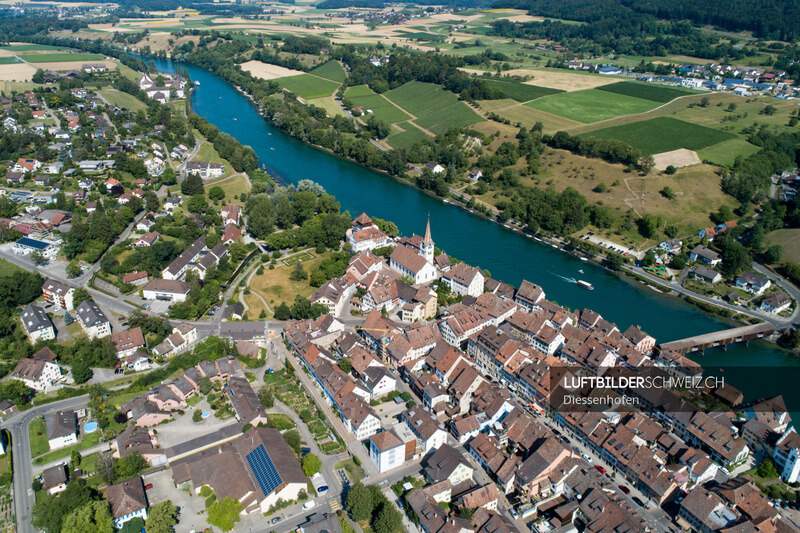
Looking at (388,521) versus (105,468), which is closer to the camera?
(388,521)

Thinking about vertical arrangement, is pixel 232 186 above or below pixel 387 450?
above

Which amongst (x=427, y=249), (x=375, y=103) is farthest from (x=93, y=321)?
(x=375, y=103)

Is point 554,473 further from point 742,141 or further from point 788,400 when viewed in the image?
point 742,141

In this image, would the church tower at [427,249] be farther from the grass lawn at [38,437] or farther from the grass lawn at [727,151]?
the grass lawn at [727,151]

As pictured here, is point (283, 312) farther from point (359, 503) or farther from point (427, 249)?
point (359, 503)

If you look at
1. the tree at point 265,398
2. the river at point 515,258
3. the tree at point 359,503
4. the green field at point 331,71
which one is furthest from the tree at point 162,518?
the green field at point 331,71

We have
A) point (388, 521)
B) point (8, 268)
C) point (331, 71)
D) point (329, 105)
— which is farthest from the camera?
point (331, 71)

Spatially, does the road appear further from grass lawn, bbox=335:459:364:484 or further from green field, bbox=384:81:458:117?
green field, bbox=384:81:458:117
